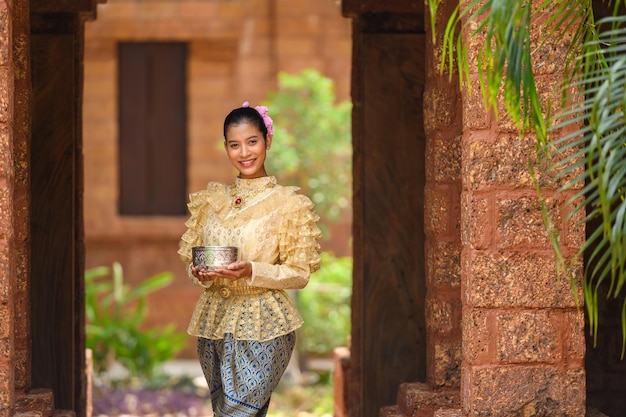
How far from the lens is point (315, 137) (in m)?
11.9

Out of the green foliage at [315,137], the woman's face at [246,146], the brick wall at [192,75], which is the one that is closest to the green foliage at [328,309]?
the green foliage at [315,137]

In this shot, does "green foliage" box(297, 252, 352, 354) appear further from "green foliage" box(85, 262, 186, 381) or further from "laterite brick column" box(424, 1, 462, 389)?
"laterite brick column" box(424, 1, 462, 389)

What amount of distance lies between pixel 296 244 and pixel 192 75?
8179 millimetres

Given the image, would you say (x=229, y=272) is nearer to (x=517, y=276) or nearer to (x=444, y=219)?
(x=517, y=276)

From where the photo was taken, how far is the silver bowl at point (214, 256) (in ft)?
16.0

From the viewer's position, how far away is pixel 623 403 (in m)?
6.69

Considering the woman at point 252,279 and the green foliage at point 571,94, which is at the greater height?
the green foliage at point 571,94

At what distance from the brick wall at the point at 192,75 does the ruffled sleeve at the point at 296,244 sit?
25.7ft

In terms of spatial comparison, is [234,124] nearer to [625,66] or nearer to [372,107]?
[625,66]

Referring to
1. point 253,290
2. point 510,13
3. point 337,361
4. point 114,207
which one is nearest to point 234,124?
point 253,290

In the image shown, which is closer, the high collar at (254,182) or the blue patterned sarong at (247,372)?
the blue patterned sarong at (247,372)

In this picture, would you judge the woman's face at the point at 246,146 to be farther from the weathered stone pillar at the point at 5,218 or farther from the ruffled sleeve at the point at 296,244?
the weathered stone pillar at the point at 5,218

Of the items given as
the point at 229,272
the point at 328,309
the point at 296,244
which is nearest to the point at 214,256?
the point at 229,272

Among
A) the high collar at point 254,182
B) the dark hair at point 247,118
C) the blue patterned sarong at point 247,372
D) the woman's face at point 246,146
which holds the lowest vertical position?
the blue patterned sarong at point 247,372
